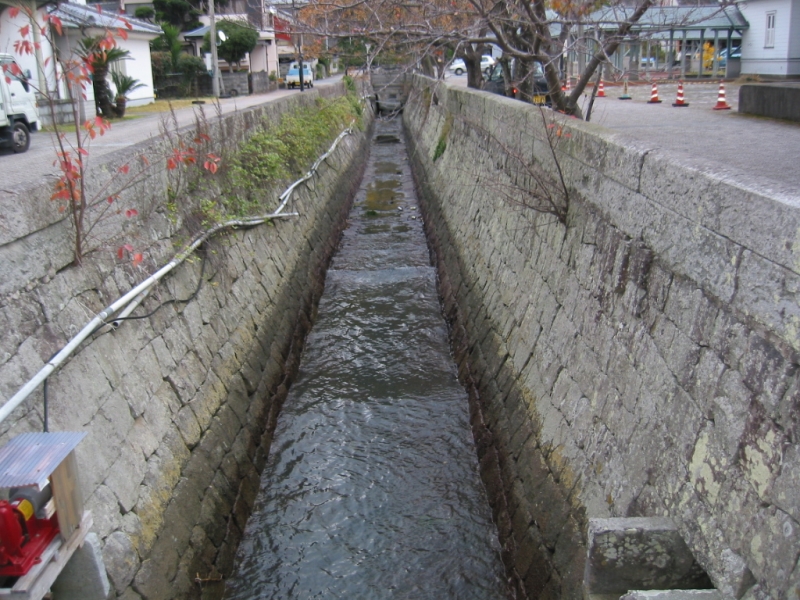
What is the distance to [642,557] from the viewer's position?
3.78 m

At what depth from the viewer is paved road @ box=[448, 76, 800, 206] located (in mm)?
4169

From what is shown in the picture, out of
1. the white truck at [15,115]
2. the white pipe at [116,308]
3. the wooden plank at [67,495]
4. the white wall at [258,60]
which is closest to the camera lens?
the wooden plank at [67,495]

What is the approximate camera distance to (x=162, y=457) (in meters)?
5.66

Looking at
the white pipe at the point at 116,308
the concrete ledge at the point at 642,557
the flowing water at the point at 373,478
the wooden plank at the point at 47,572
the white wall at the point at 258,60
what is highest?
the white wall at the point at 258,60

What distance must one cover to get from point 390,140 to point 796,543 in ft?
105

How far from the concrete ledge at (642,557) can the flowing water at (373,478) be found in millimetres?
2221

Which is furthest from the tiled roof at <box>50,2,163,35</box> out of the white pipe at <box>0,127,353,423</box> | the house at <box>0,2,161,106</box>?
the white pipe at <box>0,127,353,423</box>

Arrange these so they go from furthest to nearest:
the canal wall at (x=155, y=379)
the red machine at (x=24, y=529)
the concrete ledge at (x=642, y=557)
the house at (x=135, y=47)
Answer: the house at (x=135, y=47) < the canal wall at (x=155, y=379) < the concrete ledge at (x=642, y=557) < the red machine at (x=24, y=529)

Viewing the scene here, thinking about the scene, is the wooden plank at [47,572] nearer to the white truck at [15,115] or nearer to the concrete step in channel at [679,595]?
the concrete step in channel at [679,595]

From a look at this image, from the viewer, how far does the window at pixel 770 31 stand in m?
27.8

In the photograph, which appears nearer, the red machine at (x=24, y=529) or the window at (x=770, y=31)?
the red machine at (x=24, y=529)

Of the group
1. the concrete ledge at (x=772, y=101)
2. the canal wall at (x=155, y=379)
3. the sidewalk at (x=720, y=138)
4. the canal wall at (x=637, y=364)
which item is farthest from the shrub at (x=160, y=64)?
the canal wall at (x=637, y=364)

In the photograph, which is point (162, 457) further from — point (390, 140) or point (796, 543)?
point (390, 140)

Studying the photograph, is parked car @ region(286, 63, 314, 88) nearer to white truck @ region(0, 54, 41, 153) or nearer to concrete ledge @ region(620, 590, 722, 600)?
white truck @ region(0, 54, 41, 153)
